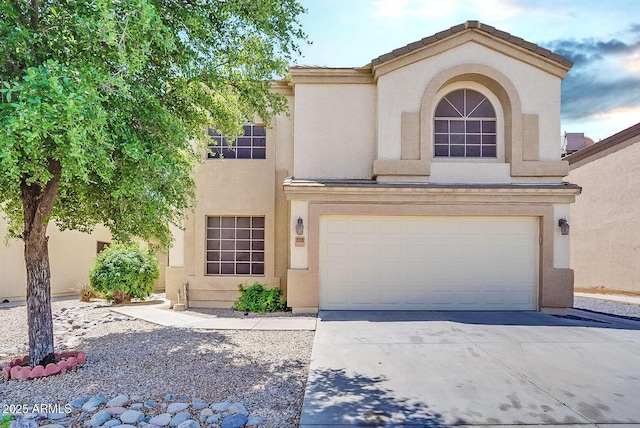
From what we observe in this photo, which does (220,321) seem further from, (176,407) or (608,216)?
(608,216)

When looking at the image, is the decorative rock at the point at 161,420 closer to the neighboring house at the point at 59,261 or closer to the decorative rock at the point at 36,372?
the decorative rock at the point at 36,372

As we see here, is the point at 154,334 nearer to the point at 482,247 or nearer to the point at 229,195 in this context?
the point at 229,195

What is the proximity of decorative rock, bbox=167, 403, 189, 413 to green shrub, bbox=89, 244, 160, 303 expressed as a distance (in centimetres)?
873

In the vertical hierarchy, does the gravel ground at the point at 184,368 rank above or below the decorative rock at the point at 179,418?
below

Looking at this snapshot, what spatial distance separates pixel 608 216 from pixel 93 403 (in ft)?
57.2

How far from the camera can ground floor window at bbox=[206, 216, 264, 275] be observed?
12258mm

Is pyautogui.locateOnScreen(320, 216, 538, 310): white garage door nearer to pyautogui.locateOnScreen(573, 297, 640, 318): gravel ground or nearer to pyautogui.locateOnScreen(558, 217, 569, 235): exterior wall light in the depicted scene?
pyautogui.locateOnScreen(558, 217, 569, 235): exterior wall light

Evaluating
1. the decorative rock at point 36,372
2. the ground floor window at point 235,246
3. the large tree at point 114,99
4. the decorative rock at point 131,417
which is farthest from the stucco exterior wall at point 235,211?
the decorative rock at point 131,417

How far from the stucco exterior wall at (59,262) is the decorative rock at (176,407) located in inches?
430

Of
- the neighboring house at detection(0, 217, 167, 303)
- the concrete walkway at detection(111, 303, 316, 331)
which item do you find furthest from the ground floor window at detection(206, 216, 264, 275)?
the neighboring house at detection(0, 217, 167, 303)

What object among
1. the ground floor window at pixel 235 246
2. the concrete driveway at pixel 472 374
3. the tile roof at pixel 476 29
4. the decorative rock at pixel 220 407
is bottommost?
the decorative rock at pixel 220 407

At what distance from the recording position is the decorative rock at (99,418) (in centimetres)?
439

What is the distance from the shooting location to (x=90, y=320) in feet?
33.8

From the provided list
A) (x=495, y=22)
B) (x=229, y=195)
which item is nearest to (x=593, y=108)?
(x=495, y=22)
